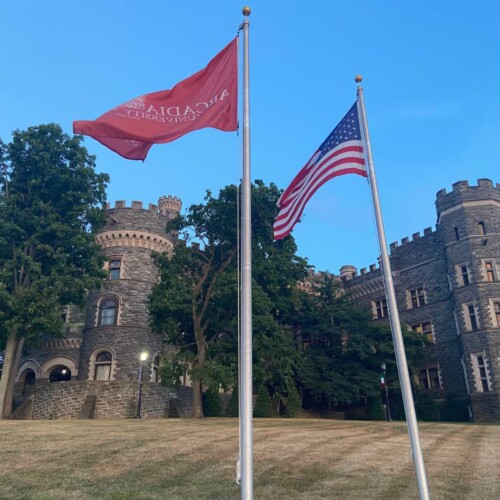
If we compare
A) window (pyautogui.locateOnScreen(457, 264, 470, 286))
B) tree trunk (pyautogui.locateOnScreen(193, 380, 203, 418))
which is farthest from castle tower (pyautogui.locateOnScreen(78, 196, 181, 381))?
window (pyautogui.locateOnScreen(457, 264, 470, 286))

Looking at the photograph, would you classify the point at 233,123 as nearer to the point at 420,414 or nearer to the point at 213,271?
the point at 213,271

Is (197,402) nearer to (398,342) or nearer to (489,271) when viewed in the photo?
(398,342)

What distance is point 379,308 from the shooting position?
4641 cm

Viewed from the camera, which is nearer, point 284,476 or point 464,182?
point 284,476

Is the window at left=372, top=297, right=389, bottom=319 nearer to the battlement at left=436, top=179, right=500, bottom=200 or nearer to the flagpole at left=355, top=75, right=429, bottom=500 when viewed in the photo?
the battlement at left=436, top=179, right=500, bottom=200

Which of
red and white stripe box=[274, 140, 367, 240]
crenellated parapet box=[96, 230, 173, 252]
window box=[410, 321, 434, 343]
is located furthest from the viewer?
window box=[410, 321, 434, 343]

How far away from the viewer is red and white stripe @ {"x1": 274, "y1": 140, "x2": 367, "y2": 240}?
1023 cm

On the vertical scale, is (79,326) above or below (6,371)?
above

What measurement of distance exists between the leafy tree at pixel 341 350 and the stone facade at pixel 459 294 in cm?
290

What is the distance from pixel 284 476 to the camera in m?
10.3

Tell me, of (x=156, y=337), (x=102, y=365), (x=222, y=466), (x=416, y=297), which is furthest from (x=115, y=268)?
(x=222, y=466)

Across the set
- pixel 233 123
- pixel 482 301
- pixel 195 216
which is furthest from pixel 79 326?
pixel 233 123

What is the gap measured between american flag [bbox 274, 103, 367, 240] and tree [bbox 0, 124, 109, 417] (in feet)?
61.7

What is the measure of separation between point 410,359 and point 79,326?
25.6 metres
